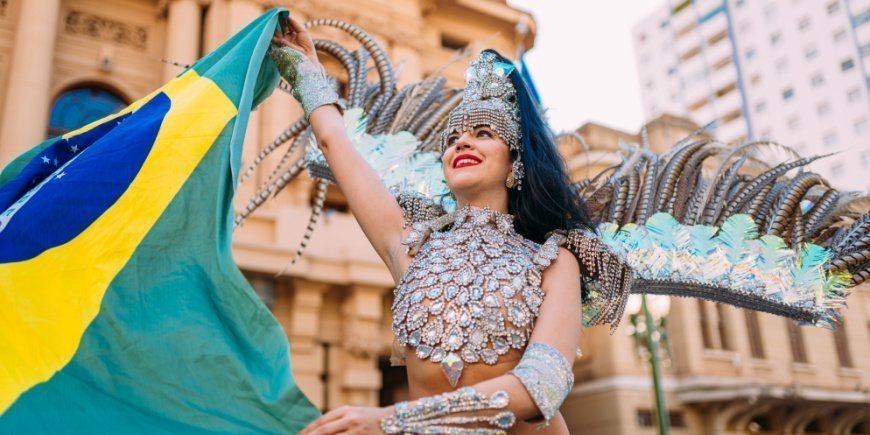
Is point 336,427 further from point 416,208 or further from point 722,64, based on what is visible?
point 722,64

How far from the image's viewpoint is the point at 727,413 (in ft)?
54.0

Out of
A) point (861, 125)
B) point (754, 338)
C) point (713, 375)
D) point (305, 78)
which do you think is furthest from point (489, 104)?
point (861, 125)

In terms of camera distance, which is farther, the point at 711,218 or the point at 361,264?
the point at 361,264

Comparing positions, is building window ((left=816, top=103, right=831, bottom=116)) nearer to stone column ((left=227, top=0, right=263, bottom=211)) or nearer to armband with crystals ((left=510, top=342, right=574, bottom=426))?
stone column ((left=227, top=0, right=263, bottom=211))

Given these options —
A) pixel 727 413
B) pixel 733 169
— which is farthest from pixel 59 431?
pixel 727 413

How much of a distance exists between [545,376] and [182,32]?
12.7 m

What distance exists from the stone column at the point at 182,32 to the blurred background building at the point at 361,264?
29 millimetres

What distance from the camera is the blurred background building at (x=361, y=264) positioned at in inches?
465

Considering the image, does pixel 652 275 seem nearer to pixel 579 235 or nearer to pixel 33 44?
pixel 579 235

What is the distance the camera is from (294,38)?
100 inches

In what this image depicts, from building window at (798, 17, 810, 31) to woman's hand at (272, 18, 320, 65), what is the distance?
49879mm

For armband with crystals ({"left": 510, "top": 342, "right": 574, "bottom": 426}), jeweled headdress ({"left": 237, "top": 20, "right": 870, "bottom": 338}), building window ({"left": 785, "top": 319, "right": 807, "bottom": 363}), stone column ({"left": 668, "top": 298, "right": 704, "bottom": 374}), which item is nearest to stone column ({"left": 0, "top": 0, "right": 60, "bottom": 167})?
jeweled headdress ({"left": 237, "top": 20, "right": 870, "bottom": 338})

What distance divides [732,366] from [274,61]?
56.6ft

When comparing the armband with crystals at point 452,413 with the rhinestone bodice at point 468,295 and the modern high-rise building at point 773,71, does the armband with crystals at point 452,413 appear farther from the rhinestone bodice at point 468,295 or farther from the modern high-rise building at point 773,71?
the modern high-rise building at point 773,71
